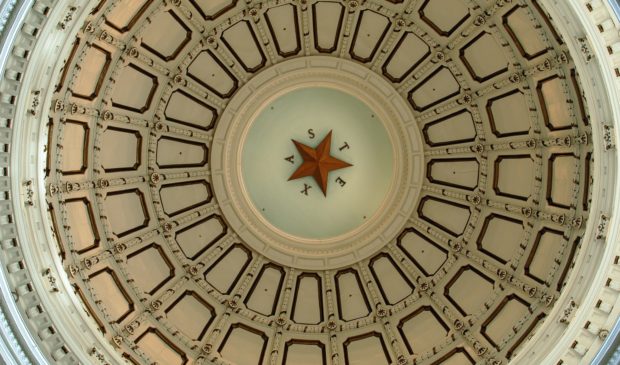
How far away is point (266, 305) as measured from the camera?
23375 mm

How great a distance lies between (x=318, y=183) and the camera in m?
24.7

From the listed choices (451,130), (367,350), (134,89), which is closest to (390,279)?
(367,350)

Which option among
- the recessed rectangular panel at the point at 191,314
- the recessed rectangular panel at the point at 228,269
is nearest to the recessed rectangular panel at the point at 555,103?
the recessed rectangular panel at the point at 228,269

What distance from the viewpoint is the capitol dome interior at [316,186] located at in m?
17.0

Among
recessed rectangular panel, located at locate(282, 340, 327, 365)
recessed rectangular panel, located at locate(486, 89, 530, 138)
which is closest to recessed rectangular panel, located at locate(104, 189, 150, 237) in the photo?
recessed rectangular panel, located at locate(282, 340, 327, 365)

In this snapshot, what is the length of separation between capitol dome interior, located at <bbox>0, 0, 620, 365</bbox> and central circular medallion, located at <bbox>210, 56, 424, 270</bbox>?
0.08 m

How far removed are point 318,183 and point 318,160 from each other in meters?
0.93

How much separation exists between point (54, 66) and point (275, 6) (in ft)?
27.6

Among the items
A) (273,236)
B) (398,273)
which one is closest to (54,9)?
(273,236)

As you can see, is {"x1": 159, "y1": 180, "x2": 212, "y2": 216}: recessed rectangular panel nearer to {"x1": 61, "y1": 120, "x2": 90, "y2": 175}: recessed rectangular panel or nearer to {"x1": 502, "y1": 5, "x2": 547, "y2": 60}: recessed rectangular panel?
{"x1": 61, "y1": 120, "x2": 90, "y2": 175}: recessed rectangular panel

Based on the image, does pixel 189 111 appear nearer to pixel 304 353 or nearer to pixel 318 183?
pixel 318 183

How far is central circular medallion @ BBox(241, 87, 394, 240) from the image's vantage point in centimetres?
2436

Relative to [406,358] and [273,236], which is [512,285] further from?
[273,236]

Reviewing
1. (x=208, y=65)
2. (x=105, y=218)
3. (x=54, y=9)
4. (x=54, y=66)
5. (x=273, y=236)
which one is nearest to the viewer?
(x=54, y=9)
